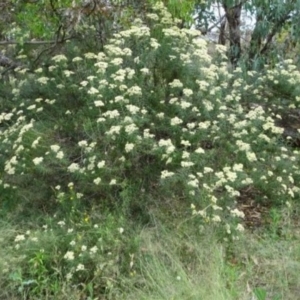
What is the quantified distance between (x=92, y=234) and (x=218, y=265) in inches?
36.5

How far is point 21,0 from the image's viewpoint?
5734 mm

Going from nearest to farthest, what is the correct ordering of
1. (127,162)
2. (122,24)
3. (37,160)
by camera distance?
(37,160), (127,162), (122,24)

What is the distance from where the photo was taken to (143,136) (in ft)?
15.2

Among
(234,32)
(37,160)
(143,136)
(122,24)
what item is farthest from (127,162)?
(234,32)

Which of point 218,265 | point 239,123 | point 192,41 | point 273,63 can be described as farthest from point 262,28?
point 218,265

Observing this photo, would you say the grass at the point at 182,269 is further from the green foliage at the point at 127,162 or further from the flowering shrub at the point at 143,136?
the flowering shrub at the point at 143,136

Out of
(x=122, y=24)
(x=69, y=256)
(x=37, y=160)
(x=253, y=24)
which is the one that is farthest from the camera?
(x=253, y=24)

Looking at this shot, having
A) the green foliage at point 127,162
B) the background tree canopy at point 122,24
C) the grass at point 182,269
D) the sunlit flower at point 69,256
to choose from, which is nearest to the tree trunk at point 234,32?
the background tree canopy at point 122,24

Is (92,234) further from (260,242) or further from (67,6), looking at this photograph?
(67,6)

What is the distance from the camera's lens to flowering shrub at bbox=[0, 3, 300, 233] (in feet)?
14.8

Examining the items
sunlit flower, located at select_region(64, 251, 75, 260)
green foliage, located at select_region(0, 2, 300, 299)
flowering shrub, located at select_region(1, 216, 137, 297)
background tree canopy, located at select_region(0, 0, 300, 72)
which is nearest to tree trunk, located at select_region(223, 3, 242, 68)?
background tree canopy, located at select_region(0, 0, 300, 72)

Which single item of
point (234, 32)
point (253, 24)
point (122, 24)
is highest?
point (122, 24)

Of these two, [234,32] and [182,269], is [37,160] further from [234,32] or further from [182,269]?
[234,32]

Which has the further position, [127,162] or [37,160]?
[127,162]
